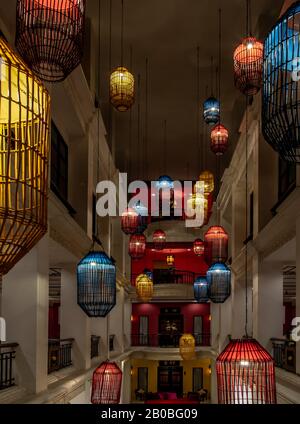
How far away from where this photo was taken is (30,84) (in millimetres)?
2035

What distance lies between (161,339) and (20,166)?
96.8 ft

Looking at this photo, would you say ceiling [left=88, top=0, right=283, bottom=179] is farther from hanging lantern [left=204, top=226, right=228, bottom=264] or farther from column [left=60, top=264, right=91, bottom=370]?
column [left=60, top=264, right=91, bottom=370]

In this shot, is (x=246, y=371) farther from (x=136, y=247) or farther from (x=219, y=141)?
(x=136, y=247)

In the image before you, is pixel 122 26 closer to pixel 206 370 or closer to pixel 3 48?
pixel 3 48

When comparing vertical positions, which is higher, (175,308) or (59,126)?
(59,126)

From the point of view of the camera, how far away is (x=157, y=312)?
3191 cm

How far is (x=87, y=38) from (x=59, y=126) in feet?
6.56

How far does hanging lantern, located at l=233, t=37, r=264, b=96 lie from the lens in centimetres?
793

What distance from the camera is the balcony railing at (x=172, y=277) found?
30.1m

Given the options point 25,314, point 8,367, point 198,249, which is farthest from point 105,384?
point 198,249

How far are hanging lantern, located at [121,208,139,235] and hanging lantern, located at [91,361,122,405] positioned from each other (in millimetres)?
3500

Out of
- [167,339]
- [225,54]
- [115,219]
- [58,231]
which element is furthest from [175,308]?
[58,231]

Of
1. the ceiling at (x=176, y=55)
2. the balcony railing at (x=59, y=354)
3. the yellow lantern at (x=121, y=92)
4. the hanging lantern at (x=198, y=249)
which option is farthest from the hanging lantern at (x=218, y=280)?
the hanging lantern at (x=198, y=249)
